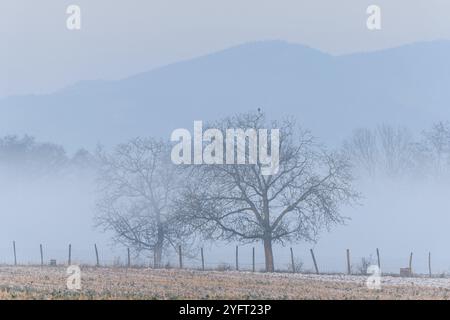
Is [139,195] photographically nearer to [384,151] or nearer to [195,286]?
[384,151]

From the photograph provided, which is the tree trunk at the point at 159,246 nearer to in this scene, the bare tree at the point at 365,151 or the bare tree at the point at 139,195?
the bare tree at the point at 139,195

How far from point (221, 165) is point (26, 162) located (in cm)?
2502

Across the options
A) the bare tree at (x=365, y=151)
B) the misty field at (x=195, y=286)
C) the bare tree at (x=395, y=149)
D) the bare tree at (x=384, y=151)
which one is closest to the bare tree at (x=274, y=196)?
the bare tree at (x=384, y=151)

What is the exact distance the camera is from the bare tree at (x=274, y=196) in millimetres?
38906

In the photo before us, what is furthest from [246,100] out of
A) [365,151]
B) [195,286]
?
[195,286]

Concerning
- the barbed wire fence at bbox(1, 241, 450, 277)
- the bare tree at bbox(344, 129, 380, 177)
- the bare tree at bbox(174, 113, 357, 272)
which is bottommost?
the barbed wire fence at bbox(1, 241, 450, 277)

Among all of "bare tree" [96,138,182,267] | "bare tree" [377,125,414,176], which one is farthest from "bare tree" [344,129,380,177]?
"bare tree" [96,138,182,267]

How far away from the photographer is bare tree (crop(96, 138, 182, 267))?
43.2 metres

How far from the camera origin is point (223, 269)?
3506cm

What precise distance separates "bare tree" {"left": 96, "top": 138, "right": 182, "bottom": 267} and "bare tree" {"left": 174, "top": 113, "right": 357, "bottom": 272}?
2.21m

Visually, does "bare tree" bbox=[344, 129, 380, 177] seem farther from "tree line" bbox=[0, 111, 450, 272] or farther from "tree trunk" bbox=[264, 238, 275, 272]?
"tree trunk" bbox=[264, 238, 275, 272]

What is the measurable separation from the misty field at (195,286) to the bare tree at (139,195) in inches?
420
